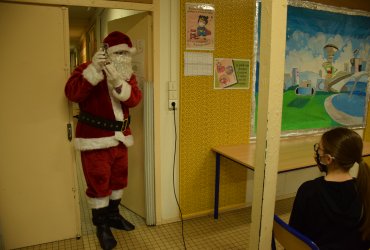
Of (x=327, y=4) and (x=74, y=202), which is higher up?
(x=327, y=4)

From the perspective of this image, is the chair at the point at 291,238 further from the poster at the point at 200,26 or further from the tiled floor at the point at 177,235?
the poster at the point at 200,26

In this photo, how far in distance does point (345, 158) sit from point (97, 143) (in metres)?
1.55

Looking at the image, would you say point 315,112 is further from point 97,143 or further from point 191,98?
point 97,143

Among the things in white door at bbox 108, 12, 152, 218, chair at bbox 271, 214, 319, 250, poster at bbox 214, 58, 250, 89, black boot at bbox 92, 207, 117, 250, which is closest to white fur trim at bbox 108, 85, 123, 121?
white door at bbox 108, 12, 152, 218

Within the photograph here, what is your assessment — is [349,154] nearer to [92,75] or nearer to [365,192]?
[365,192]

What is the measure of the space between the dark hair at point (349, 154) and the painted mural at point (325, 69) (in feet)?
5.49

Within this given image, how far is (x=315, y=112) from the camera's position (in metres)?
3.17

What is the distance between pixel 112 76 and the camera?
6.48ft

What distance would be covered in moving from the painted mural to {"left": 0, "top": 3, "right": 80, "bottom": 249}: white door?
6.86 ft

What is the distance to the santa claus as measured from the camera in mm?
1998

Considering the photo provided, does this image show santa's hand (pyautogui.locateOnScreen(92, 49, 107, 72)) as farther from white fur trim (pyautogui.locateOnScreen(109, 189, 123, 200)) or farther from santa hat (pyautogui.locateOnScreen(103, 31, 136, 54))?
white fur trim (pyautogui.locateOnScreen(109, 189, 123, 200))

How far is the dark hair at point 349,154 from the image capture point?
1.30 metres

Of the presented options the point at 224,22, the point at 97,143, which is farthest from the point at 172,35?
the point at 97,143

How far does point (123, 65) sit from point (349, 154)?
5.13 ft
